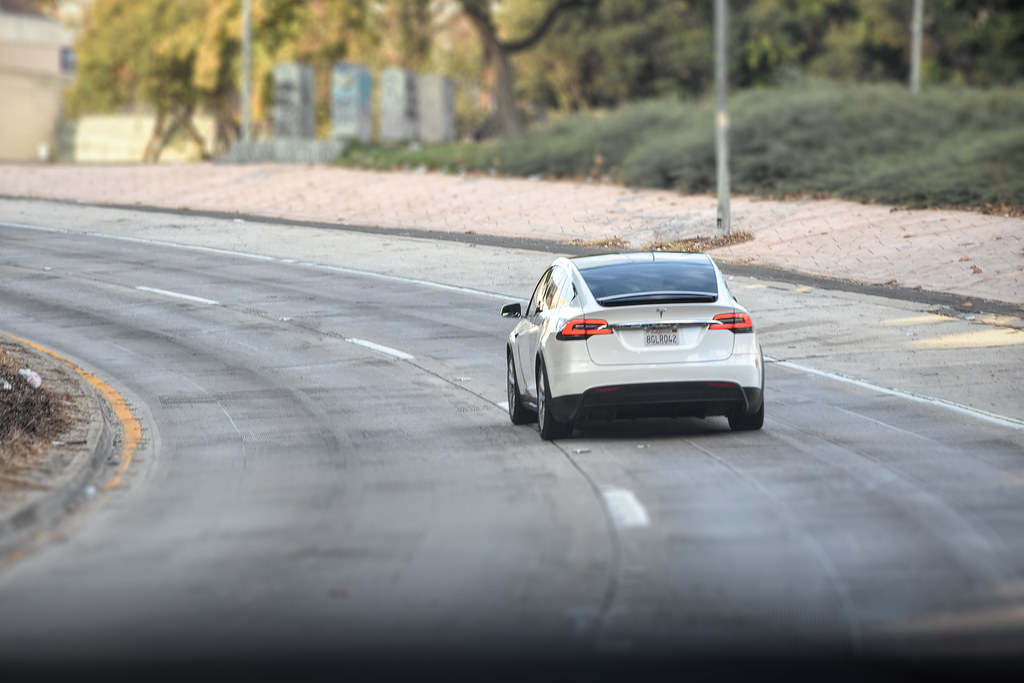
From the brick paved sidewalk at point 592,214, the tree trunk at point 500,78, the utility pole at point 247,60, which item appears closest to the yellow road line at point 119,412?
the brick paved sidewalk at point 592,214

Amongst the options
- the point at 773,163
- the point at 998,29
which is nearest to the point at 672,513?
the point at 773,163

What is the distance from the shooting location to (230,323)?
22781mm

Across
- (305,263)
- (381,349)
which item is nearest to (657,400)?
(381,349)

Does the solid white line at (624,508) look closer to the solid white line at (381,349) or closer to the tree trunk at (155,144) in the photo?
the solid white line at (381,349)

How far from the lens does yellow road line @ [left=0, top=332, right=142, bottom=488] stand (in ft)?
41.8

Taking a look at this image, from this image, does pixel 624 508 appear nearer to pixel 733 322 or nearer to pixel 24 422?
pixel 733 322

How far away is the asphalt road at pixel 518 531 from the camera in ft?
22.4

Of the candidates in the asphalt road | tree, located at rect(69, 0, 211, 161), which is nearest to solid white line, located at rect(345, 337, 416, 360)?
the asphalt road

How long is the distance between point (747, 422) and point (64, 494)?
5848 mm

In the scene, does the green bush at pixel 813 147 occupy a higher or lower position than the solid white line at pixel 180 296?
higher

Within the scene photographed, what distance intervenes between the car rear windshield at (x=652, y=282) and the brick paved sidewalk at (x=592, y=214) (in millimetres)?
11365

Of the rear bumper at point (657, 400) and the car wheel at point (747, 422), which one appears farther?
the car wheel at point (747, 422)

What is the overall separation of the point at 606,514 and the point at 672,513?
418mm

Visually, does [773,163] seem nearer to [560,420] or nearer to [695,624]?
[560,420]
